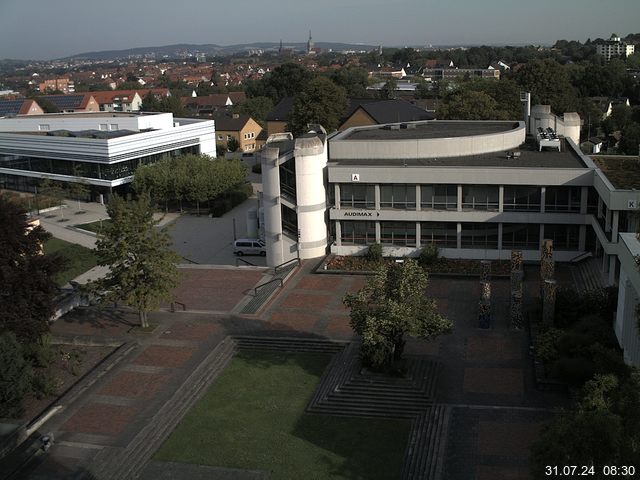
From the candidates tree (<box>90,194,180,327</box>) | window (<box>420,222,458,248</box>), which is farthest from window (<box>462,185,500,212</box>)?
tree (<box>90,194,180,327</box>)

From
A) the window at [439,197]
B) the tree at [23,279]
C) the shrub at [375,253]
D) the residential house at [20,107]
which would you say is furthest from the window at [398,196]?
the residential house at [20,107]

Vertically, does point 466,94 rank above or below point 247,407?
above

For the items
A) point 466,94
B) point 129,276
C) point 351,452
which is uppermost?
point 466,94

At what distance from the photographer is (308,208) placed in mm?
39094

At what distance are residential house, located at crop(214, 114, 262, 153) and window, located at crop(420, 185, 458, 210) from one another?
2131 inches

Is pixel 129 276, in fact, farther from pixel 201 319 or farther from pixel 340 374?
pixel 340 374

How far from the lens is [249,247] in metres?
44.4

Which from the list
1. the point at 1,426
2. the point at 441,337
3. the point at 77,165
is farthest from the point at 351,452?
the point at 77,165

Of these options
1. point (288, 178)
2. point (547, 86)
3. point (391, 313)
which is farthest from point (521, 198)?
point (547, 86)

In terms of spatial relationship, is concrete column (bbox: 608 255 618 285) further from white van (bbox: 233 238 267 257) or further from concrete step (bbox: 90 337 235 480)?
white van (bbox: 233 238 267 257)

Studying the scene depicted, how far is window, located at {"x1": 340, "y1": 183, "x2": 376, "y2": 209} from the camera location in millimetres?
39312

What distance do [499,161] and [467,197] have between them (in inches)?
150

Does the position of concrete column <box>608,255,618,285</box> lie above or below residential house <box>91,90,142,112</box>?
below

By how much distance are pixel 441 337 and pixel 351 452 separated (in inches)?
346
